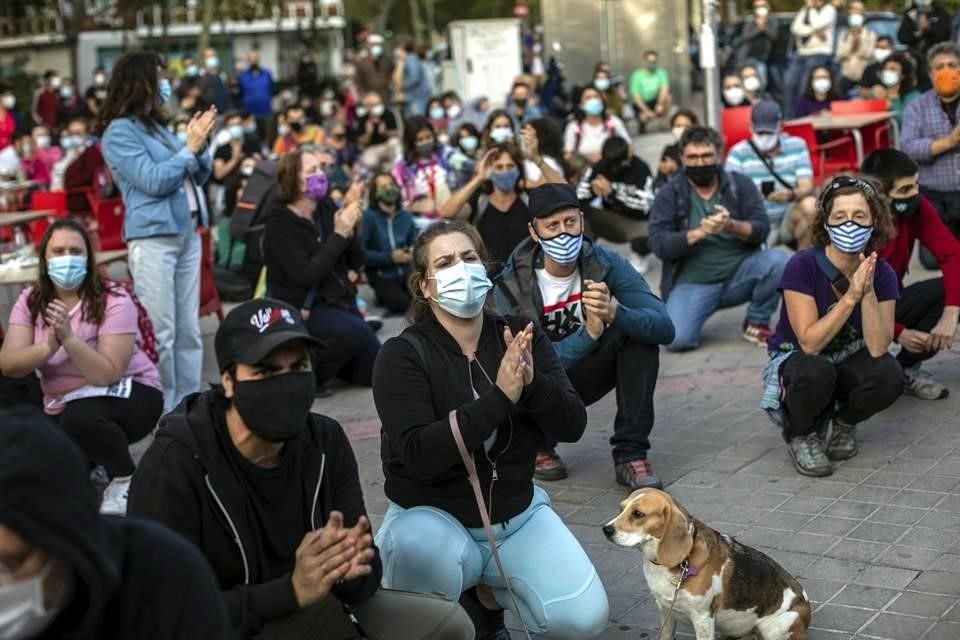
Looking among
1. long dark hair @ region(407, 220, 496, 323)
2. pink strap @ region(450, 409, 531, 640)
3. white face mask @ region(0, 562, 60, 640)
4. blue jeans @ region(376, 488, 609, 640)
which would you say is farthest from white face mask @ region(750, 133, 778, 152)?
white face mask @ region(0, 562, 60, 640)

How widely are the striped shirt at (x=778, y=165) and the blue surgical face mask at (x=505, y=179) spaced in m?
2.17

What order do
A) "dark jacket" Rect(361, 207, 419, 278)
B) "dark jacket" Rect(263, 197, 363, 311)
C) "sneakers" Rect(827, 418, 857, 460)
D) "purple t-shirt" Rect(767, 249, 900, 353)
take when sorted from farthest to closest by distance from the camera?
"dark jacket" Rect(361, 207, 419, 278)
"dark jacket" Rect(263, 197, 363, 311)
"sneakers" Rect(827, 418, 857, 460)
"purple t-shirt" Rect(767, 249, 900, 353)

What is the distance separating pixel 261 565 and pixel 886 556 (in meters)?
2.51

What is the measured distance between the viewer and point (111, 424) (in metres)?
6.41

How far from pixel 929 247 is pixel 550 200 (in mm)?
2252

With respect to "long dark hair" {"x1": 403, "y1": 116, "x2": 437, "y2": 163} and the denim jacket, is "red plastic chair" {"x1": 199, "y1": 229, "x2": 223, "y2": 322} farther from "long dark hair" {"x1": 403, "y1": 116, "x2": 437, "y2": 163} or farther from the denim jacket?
"long dark hair" {"x1": 403, "y1": 116, "x2": 437, "y2": 163}

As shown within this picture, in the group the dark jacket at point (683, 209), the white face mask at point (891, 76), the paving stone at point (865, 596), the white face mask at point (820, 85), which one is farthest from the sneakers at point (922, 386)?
the white face mask at point (820, 85)

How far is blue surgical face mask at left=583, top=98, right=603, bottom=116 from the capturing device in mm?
14352

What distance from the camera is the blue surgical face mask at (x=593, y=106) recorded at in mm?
14352

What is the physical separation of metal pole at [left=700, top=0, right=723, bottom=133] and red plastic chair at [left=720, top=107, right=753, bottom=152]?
1.22 ft

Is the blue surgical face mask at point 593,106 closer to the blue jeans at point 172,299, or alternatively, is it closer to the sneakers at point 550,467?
the blue jeans at point 172,299

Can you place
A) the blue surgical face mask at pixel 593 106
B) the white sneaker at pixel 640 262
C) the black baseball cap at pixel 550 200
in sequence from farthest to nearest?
1. the blue surgical face mask at pixel 593 106
2. the white sneaker at pixel 640 262
3. the black baseball cap at pixel 550 200

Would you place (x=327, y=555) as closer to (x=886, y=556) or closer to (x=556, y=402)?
(x=556, y=402)

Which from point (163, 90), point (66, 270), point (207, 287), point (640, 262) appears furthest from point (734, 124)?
point (66, 270)
